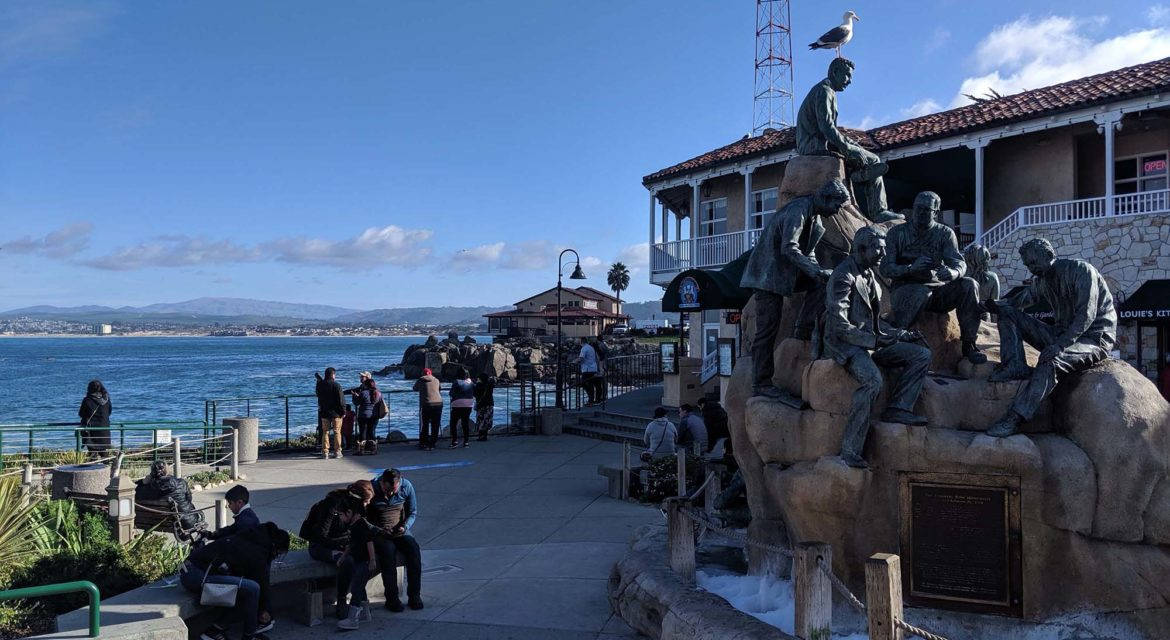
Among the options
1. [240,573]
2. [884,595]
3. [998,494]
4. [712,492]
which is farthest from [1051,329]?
[240,573]

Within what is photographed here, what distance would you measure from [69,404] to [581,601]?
2424 inches

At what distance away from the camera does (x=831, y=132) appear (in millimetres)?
8047

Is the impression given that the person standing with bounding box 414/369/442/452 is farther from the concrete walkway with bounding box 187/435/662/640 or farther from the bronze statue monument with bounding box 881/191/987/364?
the bronze statue monument with bounding box 881/191/987/364

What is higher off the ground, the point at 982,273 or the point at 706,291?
the point at 706,291

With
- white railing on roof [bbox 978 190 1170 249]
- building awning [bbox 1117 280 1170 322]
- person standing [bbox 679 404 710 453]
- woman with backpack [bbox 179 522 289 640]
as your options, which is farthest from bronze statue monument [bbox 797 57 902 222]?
white railing on roof [bbox 978 190 1170 249]

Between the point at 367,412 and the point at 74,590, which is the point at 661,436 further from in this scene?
the point at 74,590

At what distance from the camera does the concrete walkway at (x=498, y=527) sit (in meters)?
7.23

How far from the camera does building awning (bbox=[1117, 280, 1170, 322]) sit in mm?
15156

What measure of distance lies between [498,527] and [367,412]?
6904 mm

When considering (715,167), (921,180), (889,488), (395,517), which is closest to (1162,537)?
(889,488)

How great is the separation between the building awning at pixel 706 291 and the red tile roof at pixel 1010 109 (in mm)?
7070

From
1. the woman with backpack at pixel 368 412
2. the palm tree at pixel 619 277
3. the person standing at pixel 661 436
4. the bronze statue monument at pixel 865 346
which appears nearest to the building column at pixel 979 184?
the person standing at pixel 661 436

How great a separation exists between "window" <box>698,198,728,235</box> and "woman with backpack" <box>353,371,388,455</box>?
529 inches

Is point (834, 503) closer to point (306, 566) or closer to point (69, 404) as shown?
point (306, 566)
